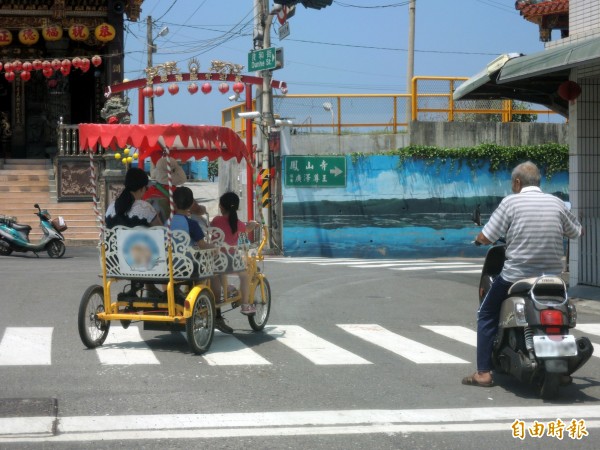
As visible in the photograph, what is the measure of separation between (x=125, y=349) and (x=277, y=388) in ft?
8.14

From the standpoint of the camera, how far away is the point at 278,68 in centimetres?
2386

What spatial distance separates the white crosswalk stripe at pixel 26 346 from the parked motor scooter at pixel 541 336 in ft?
→ 14.5

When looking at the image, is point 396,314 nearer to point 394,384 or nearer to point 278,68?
point 394,384

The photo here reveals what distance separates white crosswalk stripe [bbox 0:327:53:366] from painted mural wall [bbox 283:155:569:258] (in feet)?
54.9

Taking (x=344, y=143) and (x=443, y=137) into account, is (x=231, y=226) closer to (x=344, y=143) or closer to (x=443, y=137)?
(x=344, y=143)

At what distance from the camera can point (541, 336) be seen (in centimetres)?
756

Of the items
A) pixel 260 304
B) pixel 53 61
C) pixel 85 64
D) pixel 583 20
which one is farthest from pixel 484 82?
pixel 53 61

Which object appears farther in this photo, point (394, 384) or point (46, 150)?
point (46, 150)

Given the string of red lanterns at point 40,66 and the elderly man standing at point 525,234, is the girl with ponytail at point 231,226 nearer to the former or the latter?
the elderly man standing at point 525,234

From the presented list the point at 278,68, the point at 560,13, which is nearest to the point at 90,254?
the point at 278,68

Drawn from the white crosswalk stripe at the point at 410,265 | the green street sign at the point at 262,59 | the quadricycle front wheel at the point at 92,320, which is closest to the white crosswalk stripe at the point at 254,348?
the quadricycle front wheel at the point at 92,320

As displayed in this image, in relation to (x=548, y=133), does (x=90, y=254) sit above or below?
below

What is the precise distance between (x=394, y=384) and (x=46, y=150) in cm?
2880

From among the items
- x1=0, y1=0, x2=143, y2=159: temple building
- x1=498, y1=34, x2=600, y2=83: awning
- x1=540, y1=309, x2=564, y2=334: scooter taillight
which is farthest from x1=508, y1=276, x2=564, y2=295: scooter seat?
x1=0, y1=0, x2=143, y2=159: temple building
